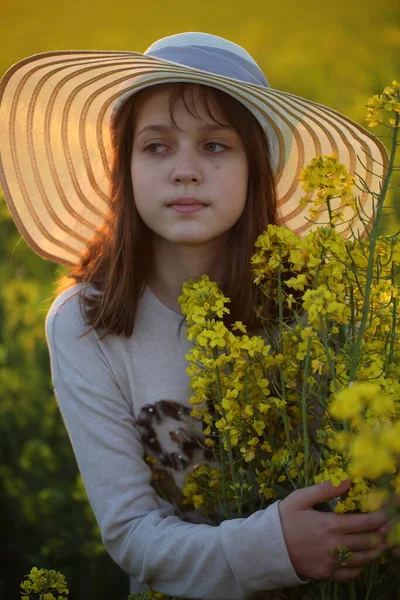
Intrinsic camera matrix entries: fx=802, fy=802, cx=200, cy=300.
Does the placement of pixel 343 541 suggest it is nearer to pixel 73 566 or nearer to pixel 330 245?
pixel 330 245

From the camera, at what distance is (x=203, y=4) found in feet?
18.5

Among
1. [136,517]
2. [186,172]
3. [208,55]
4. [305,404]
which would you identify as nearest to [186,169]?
[186,172]

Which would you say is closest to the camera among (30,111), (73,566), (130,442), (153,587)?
(153,587)

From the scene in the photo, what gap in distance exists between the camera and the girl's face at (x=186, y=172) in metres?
1.45

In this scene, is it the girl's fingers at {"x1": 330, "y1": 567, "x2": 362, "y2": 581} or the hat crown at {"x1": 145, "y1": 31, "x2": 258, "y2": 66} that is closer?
the girl's fingers at {"x1": 330, "y1": 567, "x2": 362, "y2": 581}

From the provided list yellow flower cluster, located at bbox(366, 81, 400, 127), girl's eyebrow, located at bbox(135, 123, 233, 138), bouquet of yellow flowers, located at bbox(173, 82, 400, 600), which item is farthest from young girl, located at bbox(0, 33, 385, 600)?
yellow flower cluster, located at bbox(366, 81, 400, 127)

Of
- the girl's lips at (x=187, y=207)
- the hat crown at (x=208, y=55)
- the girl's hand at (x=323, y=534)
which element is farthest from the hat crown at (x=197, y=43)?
the girl's hand at (x=323, y=534)

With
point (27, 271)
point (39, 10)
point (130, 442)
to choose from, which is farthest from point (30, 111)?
point (39, 10)

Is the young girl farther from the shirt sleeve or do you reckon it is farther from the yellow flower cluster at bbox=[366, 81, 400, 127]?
the yellow flower cluster at bbox=[366, 81, 400, 127]

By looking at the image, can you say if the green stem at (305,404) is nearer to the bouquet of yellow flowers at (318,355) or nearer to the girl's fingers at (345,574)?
the bouquet of yellow flowers at (318,355)

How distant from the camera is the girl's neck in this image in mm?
1661

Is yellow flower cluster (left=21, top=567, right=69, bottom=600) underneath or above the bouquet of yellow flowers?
underneath

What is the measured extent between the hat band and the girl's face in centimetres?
5

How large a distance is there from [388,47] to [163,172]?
11.5 feet
